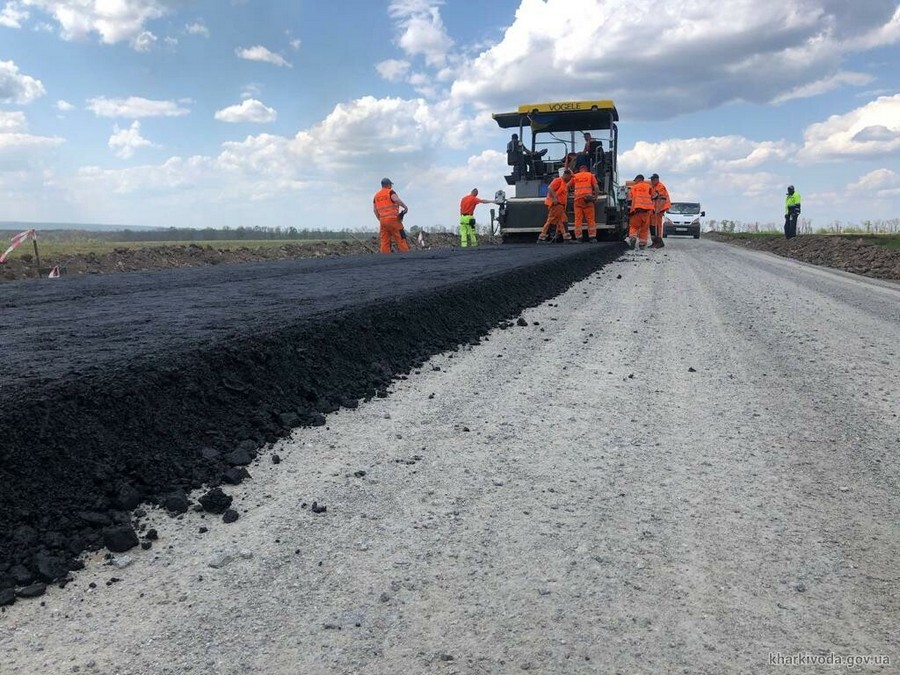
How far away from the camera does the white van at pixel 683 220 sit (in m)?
34.5

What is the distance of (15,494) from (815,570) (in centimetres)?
293

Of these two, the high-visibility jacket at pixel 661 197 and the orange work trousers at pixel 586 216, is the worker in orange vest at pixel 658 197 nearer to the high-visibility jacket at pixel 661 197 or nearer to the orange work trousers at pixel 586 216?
the high-visibility jacket at pixel 661 197

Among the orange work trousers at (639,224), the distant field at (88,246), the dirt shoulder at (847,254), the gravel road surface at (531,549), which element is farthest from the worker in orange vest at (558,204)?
the gravel road surface at (531,549)

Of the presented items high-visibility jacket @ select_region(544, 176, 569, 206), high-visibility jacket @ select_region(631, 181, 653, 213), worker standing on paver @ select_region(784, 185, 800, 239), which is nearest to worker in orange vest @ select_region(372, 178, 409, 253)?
high-visibility jacket @ select_region(544, 176, 569, 206)

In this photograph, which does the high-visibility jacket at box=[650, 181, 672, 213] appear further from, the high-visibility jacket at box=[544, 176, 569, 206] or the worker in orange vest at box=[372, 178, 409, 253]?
the worker in orange vest at box=[372, 178, 409, 253]

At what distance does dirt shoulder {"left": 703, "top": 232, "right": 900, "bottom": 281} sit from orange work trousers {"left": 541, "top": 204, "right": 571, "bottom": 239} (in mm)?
6896

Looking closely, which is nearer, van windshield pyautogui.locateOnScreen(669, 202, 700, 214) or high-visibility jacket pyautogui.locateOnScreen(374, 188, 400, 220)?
high-visibility jacket pyautogui.locateOnScreen(374, 188, 400, 220)

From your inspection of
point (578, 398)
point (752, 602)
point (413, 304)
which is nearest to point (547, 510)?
point (752, 602)

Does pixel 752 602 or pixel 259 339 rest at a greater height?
pixel 259 339

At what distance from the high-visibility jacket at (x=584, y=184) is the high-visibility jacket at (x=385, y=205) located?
4.41m

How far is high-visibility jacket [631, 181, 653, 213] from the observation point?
61.8 ft

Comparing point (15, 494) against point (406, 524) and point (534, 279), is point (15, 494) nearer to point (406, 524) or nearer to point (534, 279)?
point (406, 524)

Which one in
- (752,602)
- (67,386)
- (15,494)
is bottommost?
(752,602)

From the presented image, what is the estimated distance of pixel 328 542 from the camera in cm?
274
